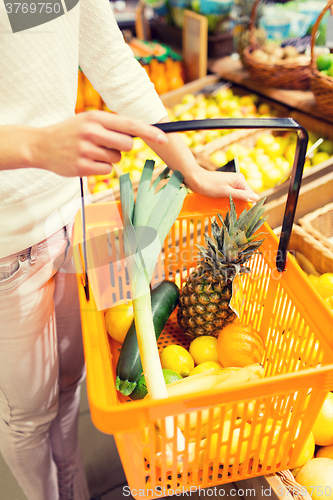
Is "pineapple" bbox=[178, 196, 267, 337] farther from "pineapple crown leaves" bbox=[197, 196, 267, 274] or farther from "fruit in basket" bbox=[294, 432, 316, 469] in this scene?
"fruit in basket" bbox=[294, 432, 316, 469]

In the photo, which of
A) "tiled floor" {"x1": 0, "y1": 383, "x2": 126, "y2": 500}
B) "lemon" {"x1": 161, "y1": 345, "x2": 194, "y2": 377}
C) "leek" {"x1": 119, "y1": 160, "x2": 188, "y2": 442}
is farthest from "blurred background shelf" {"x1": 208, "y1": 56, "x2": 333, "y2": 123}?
"tiled floor" {"x1": 0, "y1": 383, "x2": 126, "y2": 500}

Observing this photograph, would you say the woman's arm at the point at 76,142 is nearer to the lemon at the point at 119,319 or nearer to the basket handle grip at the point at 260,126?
the basket handle grip at the point at 260,126

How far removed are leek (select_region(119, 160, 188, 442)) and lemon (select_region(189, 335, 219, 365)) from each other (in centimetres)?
24

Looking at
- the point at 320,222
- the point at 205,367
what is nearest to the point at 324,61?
the point at 320,222

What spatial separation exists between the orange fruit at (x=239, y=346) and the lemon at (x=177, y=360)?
8 centimetres

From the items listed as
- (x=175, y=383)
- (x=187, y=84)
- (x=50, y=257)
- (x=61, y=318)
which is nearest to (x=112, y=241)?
(x=50, y=257)

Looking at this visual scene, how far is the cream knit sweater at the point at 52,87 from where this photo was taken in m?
0.71

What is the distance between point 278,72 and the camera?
6.84ft

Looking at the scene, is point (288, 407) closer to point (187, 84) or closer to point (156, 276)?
point (156, 276)

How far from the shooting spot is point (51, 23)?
721mm

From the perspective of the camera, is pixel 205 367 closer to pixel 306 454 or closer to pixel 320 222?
pixel 306 454

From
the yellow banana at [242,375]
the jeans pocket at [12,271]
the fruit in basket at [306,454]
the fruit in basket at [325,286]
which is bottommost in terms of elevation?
the fruit in basket at [306,454]

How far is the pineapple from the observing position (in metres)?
0.89

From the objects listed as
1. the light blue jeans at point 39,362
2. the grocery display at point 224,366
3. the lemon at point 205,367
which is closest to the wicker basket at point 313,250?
the grocery display at point 224,366
